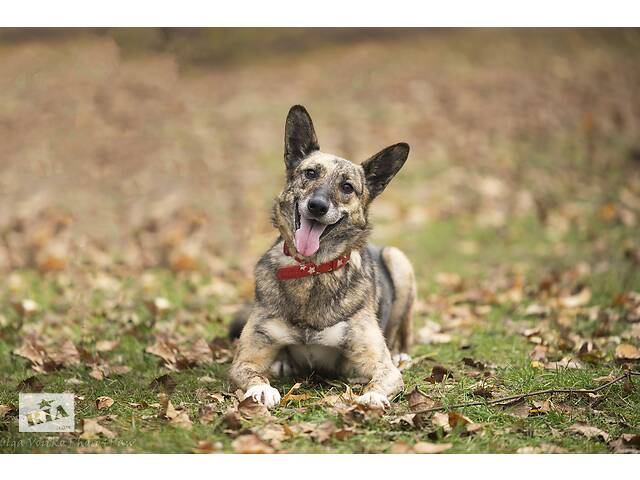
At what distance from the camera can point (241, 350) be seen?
480cm

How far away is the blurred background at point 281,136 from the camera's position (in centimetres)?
826

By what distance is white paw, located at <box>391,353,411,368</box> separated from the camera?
5.43 metres

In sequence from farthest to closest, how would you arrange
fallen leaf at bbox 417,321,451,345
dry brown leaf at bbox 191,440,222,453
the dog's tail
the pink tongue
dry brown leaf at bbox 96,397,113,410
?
fallen leaf at bbox 417,321,451,345, the dog's tail, the pink tongue, dry brown leaf at bbox 96,397,113,410, dry brown leaf at bbox 191,440,222,453

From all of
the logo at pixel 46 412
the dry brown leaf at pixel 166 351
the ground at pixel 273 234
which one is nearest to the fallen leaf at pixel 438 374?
the ground at pixel 273 234

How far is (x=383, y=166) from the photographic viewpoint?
5109 millimetres

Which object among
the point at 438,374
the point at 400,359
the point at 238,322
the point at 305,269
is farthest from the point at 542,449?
the point at 238,322

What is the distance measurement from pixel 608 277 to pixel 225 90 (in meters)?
9.28

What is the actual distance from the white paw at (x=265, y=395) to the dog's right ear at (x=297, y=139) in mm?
1571

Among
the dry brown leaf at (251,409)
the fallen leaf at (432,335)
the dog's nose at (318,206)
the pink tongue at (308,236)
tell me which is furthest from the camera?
the fallen leaf at (432,335)

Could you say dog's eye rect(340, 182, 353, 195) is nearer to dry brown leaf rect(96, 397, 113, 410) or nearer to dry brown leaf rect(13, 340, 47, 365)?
dry brown leaf rect(96, 397, 113, 410)

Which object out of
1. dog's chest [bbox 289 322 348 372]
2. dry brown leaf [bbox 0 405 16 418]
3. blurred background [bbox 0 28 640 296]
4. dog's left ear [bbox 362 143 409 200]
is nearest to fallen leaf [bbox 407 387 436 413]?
dog's chest [bbox 289 322 348 372]

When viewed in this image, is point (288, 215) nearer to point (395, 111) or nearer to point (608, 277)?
point (608, 277)

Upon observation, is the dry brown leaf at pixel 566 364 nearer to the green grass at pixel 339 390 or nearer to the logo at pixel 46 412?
the green grass at pixel 339 390

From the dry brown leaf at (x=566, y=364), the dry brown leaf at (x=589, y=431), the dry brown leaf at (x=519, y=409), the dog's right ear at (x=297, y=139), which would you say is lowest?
the dry brown leaf at (x=589, y=431)
